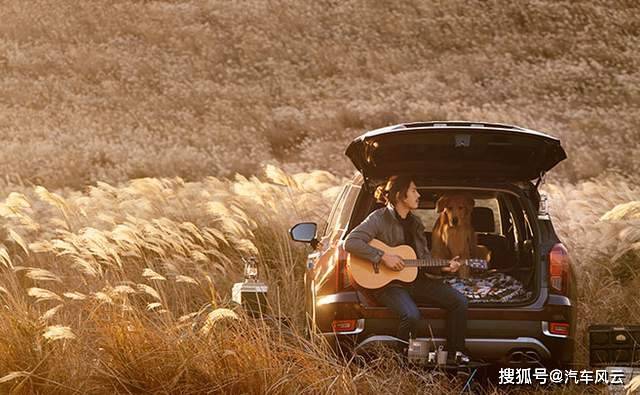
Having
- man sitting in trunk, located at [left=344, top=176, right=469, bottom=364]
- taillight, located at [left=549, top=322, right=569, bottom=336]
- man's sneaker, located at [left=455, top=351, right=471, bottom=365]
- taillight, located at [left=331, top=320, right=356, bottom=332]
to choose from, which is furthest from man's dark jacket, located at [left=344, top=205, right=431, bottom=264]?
taillight, located at [left=549, top=322, right=569, bottom=336]

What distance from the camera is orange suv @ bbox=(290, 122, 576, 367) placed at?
8.59 metres

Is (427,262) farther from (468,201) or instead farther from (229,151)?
(229,151)

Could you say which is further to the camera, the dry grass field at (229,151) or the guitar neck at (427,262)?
the guitar neck at (427,262)

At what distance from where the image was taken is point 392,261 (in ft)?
28.3

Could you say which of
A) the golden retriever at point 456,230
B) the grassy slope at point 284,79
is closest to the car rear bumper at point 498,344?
the golden retriever at point 456,230

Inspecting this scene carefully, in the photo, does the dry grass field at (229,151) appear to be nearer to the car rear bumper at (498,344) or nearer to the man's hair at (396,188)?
the car rear bumper at (498,344)

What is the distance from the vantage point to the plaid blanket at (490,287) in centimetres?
914

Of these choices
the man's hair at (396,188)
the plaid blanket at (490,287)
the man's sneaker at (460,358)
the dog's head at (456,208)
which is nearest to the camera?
the man's sneaker at (460,358)

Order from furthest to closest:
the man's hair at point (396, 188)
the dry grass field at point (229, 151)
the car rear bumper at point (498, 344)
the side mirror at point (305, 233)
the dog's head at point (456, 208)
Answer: the side mirror at point (305, 233) < the dog's head at point (456, 208) < the man's hair at point (396, 188) < the car rear bumper at point (498, 344) < the dry grass field at point (229, 151)

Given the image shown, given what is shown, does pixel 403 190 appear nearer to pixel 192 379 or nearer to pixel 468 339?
pixel 468 339

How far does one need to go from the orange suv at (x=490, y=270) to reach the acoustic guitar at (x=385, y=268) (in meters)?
0.06

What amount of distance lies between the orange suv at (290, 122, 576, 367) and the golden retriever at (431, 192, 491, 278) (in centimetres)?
10

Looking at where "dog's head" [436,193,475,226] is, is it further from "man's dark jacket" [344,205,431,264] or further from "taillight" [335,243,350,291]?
"taillight" [335,243,350,291]

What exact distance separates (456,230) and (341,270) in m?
Answer: 1.14
